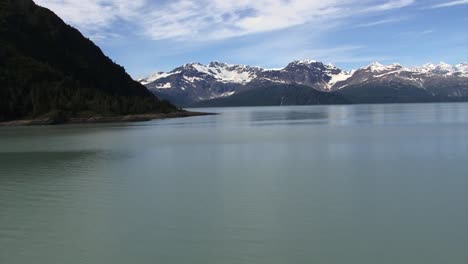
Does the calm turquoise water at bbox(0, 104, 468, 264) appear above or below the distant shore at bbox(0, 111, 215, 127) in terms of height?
below

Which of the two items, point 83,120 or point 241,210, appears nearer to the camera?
point 241,210

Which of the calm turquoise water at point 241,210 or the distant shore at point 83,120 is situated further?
the distant shore at point 83,120

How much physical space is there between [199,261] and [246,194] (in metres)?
12.7

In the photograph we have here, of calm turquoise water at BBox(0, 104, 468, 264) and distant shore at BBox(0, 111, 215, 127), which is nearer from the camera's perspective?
calm turquoise water at BBox(0, 104, 468, 264)

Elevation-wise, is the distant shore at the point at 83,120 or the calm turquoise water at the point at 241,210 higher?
the distant shore at the point at 83,120

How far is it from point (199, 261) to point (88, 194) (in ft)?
53.0

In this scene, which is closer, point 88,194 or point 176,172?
point 88,194

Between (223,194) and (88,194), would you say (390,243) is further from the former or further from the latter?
(88,194)

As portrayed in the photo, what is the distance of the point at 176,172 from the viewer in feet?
140

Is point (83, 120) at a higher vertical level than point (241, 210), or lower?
higher

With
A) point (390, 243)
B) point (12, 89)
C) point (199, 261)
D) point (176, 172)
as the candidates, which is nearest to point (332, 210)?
point (390, 243)

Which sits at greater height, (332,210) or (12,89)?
(12,89)

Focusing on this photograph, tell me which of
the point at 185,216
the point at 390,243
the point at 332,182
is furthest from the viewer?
the point at 332,182

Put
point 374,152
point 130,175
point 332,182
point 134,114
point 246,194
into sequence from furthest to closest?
1. point 134,114
2. point 374,152
3. point 130,175
4. point 332,182
5. point 246,194
